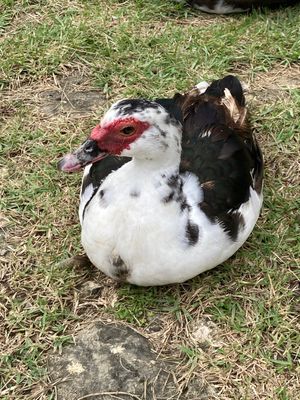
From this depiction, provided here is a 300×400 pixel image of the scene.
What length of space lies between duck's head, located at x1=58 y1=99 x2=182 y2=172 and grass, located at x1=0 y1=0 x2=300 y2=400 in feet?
2.64

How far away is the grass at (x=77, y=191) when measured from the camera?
3.39 m

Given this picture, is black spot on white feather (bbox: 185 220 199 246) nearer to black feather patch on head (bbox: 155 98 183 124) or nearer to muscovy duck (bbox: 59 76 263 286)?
muscovy duck (bbox: 59 76 263 286)

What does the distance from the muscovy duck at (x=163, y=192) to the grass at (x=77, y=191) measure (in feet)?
0.68

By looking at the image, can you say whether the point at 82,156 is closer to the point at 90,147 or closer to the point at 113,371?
the point at 90,147

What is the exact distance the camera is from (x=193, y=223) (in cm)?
331

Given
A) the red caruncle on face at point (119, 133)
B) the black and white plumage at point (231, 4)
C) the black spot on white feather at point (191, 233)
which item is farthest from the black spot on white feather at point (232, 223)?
the black and white plumage at point (231, 4)

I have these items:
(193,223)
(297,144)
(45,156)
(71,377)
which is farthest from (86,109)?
(71,377)

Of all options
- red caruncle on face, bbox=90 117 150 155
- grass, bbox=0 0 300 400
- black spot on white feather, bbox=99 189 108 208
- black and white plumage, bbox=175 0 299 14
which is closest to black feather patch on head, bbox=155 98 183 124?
red caruncle on face, bbox=90 117 150 155

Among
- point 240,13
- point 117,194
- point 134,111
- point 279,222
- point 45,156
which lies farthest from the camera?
point 240,13

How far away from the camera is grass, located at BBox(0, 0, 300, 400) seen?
339 cm

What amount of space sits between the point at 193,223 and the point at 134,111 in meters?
0.61

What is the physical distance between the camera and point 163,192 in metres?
3.18

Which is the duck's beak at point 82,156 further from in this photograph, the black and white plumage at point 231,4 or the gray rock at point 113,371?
the black and white plumage at point 231,4

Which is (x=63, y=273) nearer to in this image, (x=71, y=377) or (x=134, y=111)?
(x=71, y=377)
